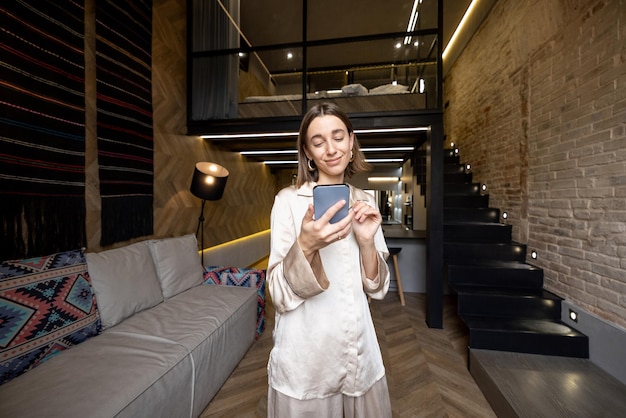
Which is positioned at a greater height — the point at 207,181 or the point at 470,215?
the point at 207,181

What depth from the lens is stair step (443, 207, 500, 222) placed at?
12.3ft

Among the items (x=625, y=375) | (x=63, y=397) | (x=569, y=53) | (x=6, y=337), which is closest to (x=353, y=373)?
(x=63, y=397)

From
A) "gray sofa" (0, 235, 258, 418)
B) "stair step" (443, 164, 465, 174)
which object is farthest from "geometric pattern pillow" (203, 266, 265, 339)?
"stair step" (443, 164, 465, 174)

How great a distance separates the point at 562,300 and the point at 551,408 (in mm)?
1210

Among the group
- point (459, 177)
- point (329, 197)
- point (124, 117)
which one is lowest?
point (329, 197)

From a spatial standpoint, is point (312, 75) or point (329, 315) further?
point (312, 75)

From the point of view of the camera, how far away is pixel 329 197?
1.97 feet

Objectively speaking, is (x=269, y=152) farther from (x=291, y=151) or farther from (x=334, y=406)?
(x=334, y=406)

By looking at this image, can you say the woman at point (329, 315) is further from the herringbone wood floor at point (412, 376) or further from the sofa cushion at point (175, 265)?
the sofa cushion at point (175, 265)

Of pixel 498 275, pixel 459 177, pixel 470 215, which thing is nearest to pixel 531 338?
pixel 498 275

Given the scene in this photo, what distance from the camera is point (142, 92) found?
257 cm

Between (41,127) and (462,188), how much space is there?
493 cm

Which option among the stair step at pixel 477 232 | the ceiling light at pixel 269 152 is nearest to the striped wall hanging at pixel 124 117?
the ceiling light at pixel 269 152

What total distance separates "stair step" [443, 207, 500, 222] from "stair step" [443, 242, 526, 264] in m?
0.60
